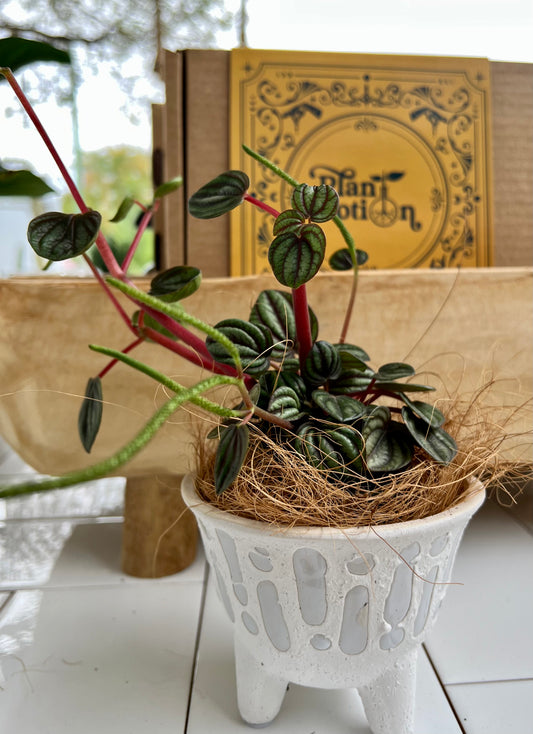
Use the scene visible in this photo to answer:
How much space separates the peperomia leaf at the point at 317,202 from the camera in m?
0.35

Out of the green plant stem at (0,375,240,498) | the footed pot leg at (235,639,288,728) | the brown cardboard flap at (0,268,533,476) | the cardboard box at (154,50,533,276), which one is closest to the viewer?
the green plant stem at (0,375,240,498)

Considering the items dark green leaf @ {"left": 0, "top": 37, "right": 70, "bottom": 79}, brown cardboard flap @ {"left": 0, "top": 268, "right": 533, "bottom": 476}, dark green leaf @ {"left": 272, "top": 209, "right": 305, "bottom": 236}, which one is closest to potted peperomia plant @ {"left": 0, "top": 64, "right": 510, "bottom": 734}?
dark green leaf @ {"left": 272, "top": 209, "right": 305, "bottom": 236}

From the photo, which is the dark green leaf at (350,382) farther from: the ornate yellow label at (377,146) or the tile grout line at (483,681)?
the ornate yellow label at (377,146)

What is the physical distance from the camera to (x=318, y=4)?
2088mm

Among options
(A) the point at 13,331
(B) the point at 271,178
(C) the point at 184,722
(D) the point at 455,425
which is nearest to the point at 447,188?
(B) the point at 271,178

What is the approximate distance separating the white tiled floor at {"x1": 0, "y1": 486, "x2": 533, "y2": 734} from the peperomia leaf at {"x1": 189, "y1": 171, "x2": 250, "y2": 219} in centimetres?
38

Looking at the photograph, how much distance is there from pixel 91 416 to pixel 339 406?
0.20m

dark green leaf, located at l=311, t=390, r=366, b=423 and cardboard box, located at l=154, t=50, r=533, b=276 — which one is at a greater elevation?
cardboard box, located at l=154, t=50, r=533, b=276

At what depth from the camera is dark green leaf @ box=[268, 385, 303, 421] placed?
1.23 feet

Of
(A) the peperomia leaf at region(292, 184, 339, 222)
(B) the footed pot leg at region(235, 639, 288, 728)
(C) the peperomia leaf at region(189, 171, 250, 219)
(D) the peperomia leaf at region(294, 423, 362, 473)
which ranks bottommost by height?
(B) the footed pot leg at region(235, 639, 288, 728)

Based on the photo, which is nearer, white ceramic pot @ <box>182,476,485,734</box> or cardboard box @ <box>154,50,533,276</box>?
white ceramic pot @ <box>182,476,485,734</box>

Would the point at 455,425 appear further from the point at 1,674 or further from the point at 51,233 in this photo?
the point at 1,674

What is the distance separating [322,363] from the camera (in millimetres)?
402

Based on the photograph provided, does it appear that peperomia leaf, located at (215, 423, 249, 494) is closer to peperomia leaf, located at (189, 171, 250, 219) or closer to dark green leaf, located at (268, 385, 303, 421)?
dark green leaf, located at (268, 385, 303, 421)
